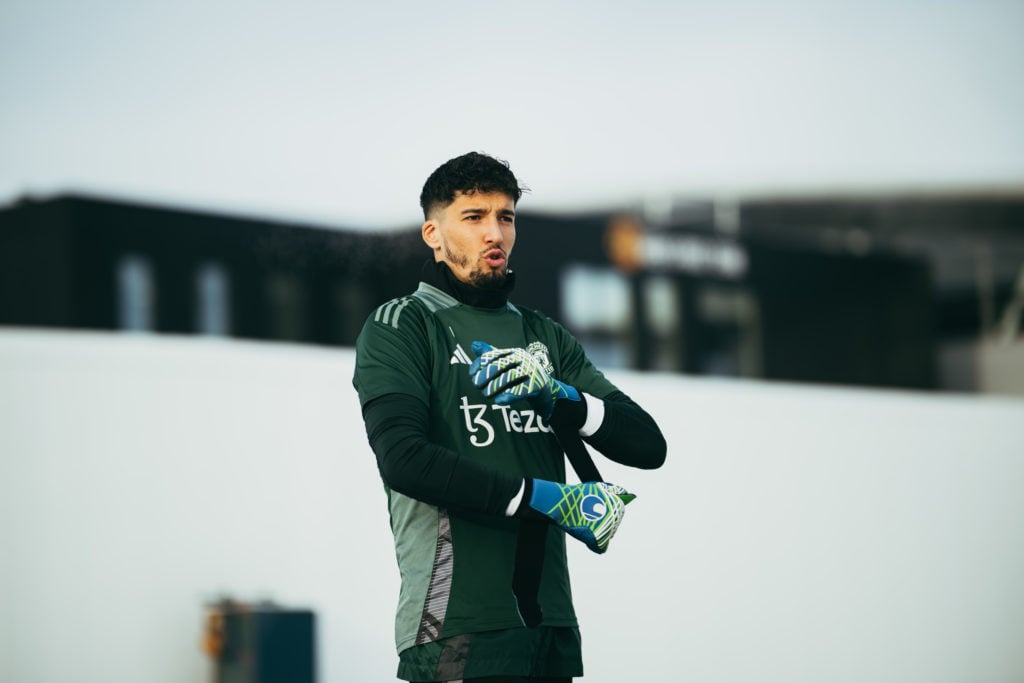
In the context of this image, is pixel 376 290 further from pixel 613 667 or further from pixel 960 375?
pixel 960 375

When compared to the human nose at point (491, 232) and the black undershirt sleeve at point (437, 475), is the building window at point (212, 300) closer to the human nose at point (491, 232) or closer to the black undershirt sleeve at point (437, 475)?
the human nose at point (491, 232)

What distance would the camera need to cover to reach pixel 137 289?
10.1m

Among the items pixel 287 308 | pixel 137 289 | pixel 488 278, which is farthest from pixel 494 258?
pixel 287 308

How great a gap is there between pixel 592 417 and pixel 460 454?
0.94 feet

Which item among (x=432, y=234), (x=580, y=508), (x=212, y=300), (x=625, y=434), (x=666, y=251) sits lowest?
(x=580, y=508)

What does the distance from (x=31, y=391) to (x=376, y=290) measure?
6.55 m

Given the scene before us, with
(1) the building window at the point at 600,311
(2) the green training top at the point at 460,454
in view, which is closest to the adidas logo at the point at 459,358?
(2) the green training top at the point at 460,454

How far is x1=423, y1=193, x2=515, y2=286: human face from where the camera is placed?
2.23m

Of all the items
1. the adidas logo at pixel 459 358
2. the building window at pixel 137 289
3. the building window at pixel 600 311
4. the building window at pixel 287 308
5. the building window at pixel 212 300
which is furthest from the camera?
the building window at pixel 600 311

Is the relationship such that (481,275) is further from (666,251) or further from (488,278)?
(666,251)

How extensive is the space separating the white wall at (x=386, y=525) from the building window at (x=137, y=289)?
4.32 m

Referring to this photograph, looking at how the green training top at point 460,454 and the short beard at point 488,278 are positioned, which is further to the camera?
the short beard at point 488,278

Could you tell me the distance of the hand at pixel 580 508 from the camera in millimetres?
2002

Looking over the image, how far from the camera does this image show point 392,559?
5.68m
